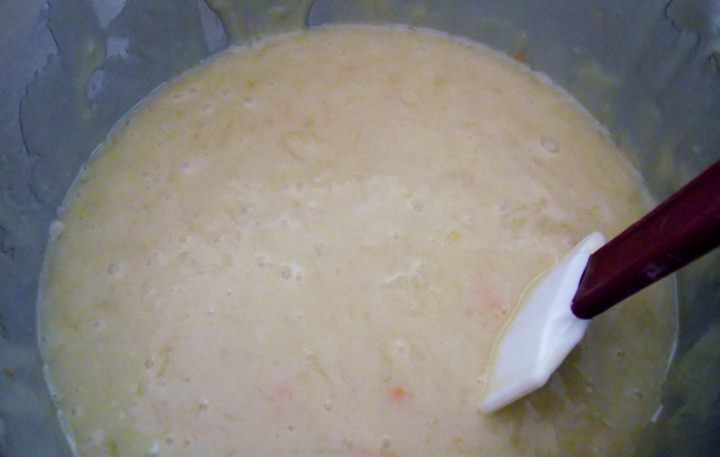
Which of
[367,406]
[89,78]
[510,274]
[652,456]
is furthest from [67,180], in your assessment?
[652,456]

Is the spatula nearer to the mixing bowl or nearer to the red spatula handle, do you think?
the red spatula handle

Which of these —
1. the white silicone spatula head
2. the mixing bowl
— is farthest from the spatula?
the mixing bowl

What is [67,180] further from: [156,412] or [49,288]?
[156,412]

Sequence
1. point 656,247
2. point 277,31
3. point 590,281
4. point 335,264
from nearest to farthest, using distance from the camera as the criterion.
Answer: point 656,247 < point 590,281 < point 335,264 < point 277,31

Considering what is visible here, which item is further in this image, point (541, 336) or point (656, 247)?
point (541, 336)

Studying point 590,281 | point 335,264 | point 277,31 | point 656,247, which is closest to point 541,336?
point 590,281

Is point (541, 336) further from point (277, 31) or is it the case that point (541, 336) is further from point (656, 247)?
point (277, 31)

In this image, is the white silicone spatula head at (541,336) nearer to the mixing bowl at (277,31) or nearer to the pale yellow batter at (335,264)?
the pale yellow batter at (335,264)

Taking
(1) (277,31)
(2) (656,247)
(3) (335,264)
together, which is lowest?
(3) (335,264)
